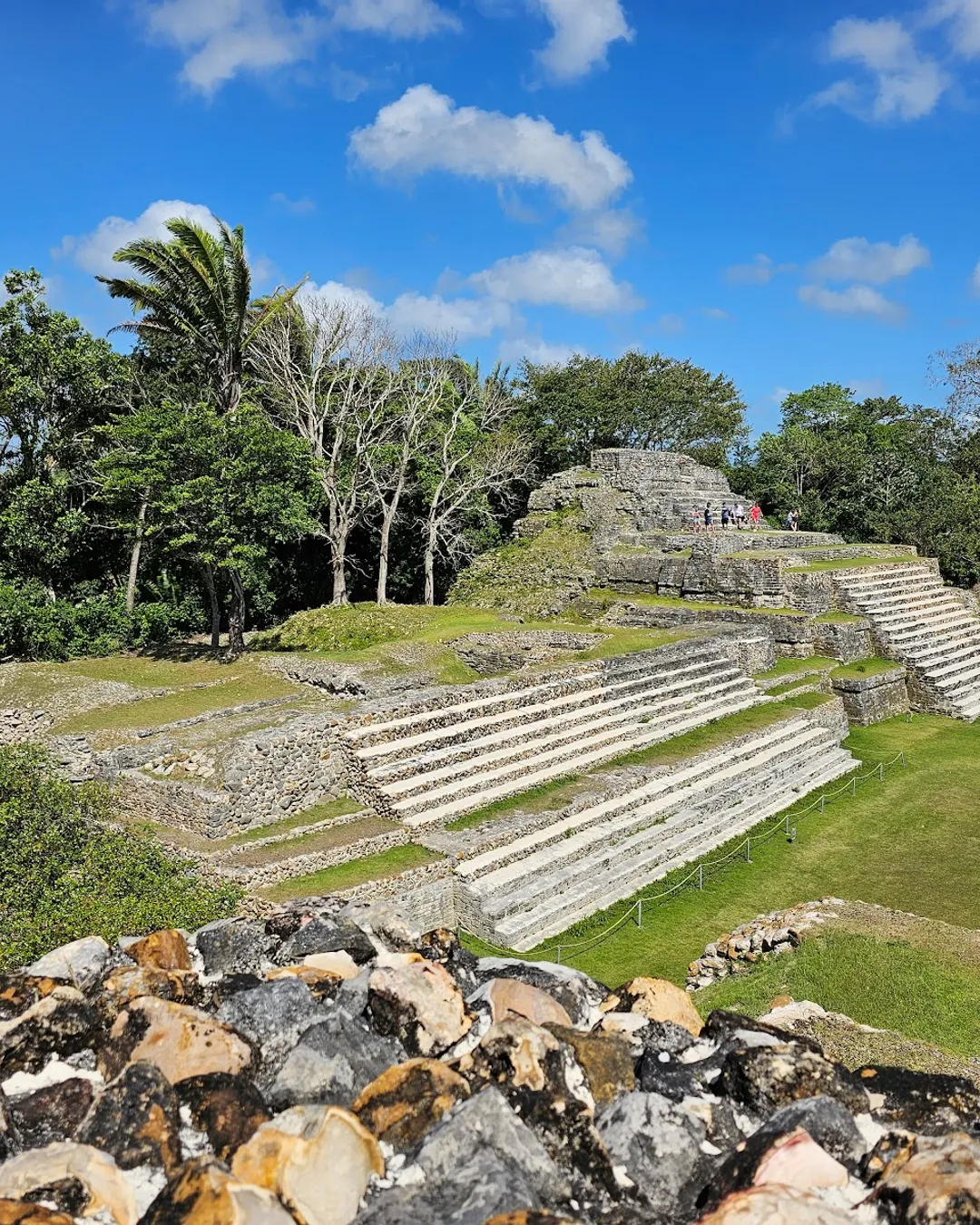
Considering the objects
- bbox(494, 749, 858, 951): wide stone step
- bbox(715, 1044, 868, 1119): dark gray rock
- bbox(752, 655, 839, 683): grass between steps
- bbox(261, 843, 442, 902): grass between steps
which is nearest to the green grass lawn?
bbox(494, 749, 858, 951): wide stone step

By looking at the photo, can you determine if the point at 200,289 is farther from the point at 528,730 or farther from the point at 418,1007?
the point at 418,1007

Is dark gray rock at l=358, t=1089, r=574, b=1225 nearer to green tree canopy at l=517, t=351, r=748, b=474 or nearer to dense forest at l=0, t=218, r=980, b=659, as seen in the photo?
dense forest at l=0, t=218, r=980, b=659

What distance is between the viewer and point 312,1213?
7.47 ft

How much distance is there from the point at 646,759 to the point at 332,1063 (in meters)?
10.6

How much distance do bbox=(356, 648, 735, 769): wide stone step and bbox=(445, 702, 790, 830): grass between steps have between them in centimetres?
109

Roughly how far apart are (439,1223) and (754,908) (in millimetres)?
9043

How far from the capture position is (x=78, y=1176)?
7.63 ft

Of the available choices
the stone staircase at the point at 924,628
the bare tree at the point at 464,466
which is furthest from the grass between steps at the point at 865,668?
the bare tree at the point at 464,466

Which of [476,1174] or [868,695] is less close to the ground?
[476,1174]

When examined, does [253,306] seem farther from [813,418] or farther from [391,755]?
[813,418]

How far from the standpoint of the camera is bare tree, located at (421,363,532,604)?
2770 centimetres

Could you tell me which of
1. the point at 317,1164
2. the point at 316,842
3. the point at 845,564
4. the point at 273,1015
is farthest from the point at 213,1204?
the point at 845,564

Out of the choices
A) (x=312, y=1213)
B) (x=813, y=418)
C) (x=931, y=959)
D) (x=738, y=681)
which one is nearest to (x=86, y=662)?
(x=738, y=681)

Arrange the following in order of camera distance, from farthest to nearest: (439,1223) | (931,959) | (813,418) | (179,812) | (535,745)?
(813,418), (535,745), (179,812), (931,959), (439,1223)
